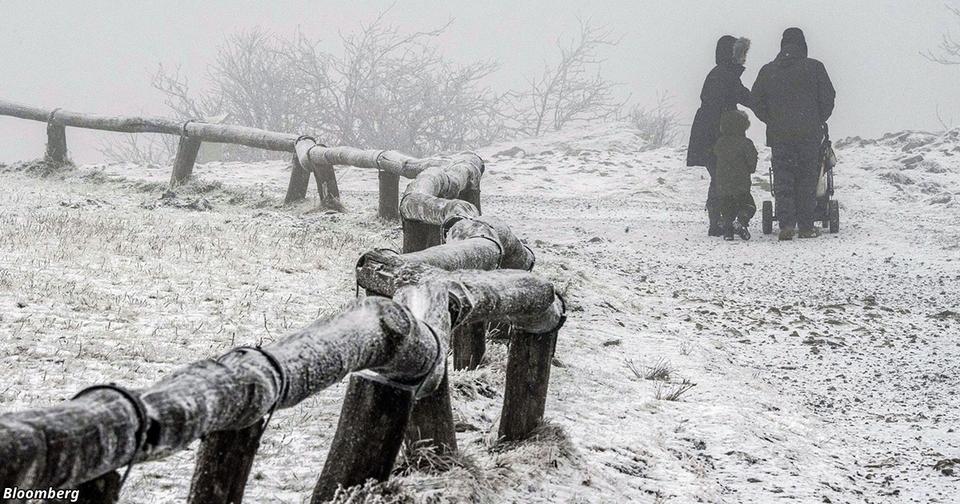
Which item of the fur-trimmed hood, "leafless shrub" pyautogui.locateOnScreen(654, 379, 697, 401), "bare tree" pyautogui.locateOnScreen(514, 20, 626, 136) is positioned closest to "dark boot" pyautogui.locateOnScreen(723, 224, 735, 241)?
the fur-trimmed hood

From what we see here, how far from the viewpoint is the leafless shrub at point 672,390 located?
4.58m

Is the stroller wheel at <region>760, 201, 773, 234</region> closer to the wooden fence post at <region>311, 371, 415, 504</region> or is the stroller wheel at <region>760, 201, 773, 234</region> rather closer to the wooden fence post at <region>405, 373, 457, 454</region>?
the wooden fence post at <region>405, 373, 457, 454</region>

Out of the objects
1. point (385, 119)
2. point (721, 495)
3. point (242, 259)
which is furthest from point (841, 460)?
point (385, 119)

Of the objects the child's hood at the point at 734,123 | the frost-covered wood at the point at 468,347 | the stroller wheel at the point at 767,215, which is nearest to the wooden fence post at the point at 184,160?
the child's hood at the point at 734,123

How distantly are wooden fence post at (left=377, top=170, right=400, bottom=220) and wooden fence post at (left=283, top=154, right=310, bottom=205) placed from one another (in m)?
1.36

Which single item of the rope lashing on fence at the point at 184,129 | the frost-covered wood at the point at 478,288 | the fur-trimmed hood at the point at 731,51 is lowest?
the frost-covered wood at the point at 478,288

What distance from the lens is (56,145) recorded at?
12.3 metres

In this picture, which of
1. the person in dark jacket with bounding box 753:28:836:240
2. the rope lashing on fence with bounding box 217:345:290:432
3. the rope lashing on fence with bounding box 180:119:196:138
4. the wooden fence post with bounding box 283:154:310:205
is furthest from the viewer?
the rope lashing on fence with bounding box 180:119:196:138

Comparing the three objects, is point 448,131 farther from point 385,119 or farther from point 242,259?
point 242,259

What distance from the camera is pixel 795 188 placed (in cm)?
1138

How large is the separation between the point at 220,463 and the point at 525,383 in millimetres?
1638

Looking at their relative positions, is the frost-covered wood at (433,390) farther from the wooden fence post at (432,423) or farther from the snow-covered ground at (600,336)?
the snow-covered ground at (600,336)

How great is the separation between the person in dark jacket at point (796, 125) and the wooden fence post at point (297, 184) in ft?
18.6

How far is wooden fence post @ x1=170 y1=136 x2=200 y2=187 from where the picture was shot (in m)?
11.4
